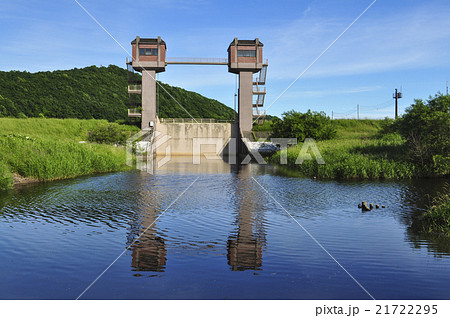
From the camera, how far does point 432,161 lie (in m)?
23.3

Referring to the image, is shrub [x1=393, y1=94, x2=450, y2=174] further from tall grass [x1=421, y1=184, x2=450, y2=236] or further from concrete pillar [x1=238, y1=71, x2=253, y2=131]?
concrete pillar [x1=238, y1=71, x2=253, y2=131]

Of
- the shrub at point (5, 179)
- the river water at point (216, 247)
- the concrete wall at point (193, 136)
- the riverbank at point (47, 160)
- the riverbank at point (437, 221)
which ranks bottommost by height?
the river water at point (216, 247)

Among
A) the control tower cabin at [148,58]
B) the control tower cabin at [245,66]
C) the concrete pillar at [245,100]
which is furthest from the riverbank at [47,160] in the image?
the control tower cabin at [245,66]

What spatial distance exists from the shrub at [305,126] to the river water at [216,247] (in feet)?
74.2

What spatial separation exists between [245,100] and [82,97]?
167 ft

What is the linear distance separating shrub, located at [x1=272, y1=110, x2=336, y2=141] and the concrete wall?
9.60 meters

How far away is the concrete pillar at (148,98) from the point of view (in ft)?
158

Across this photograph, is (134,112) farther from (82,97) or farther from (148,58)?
(82,97)

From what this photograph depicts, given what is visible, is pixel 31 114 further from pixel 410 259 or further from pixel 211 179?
pixel 410 259

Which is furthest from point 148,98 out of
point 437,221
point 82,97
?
point 82,97

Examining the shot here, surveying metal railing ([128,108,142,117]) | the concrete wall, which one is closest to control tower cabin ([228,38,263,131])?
the concrete wall

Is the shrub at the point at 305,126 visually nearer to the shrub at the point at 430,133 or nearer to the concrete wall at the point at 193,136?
the concrete wall at the point at 193,136

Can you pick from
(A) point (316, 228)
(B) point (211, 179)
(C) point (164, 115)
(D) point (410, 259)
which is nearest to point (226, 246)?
(A) point (316, 228)

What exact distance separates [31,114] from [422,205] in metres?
70.9
